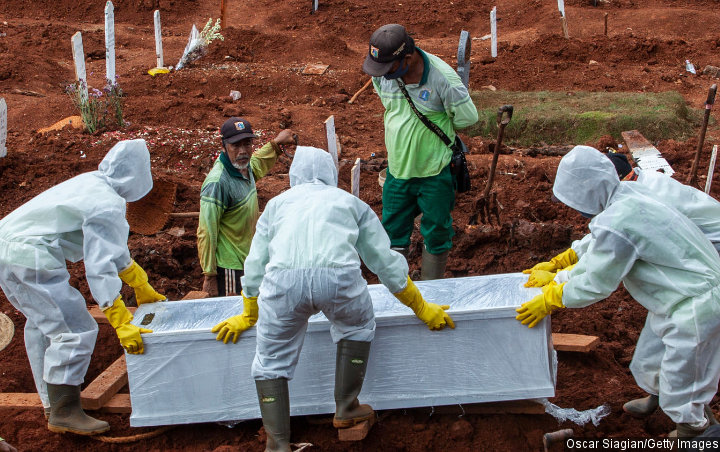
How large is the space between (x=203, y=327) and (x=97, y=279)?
67cm

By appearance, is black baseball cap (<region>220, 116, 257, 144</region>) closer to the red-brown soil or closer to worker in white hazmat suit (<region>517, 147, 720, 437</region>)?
the red-brown soil

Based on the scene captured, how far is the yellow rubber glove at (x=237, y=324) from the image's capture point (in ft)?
13.7

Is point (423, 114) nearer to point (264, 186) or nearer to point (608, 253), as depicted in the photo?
point (608, 253)

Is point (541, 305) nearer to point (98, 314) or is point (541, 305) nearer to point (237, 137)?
point (237, 137)

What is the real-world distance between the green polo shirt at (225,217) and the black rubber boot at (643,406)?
8.96 feet

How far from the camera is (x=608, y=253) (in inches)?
150

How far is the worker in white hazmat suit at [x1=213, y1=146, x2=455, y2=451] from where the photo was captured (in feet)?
12.1

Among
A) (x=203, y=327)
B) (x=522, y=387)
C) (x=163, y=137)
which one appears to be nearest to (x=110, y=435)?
(x=203, y=327)

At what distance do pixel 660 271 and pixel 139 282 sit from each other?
10.1ft

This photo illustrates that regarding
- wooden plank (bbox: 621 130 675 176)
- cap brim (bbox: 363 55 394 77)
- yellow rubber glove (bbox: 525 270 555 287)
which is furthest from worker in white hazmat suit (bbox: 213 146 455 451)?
wooden plank (bbox: 621 130 675 176)

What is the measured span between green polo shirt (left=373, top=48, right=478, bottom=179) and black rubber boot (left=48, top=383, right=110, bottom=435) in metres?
2.73

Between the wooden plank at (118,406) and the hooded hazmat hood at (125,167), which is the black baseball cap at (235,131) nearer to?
the hooded hazmat hood at (125,167)

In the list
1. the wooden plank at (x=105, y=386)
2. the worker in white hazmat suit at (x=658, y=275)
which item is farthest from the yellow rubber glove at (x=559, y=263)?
the wooden plank at (x=105, y=386)

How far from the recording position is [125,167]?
4.44 metres
